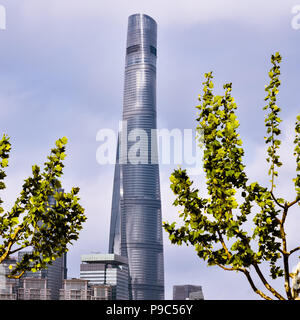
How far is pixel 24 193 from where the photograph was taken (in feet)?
58.1

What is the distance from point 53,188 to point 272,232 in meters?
7.07

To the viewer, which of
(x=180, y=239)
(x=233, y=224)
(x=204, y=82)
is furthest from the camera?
(x=204, y=82)

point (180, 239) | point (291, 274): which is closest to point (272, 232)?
point (291, 274)

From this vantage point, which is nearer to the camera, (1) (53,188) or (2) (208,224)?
(2) (208,224)

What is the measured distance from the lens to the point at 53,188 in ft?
57.6
